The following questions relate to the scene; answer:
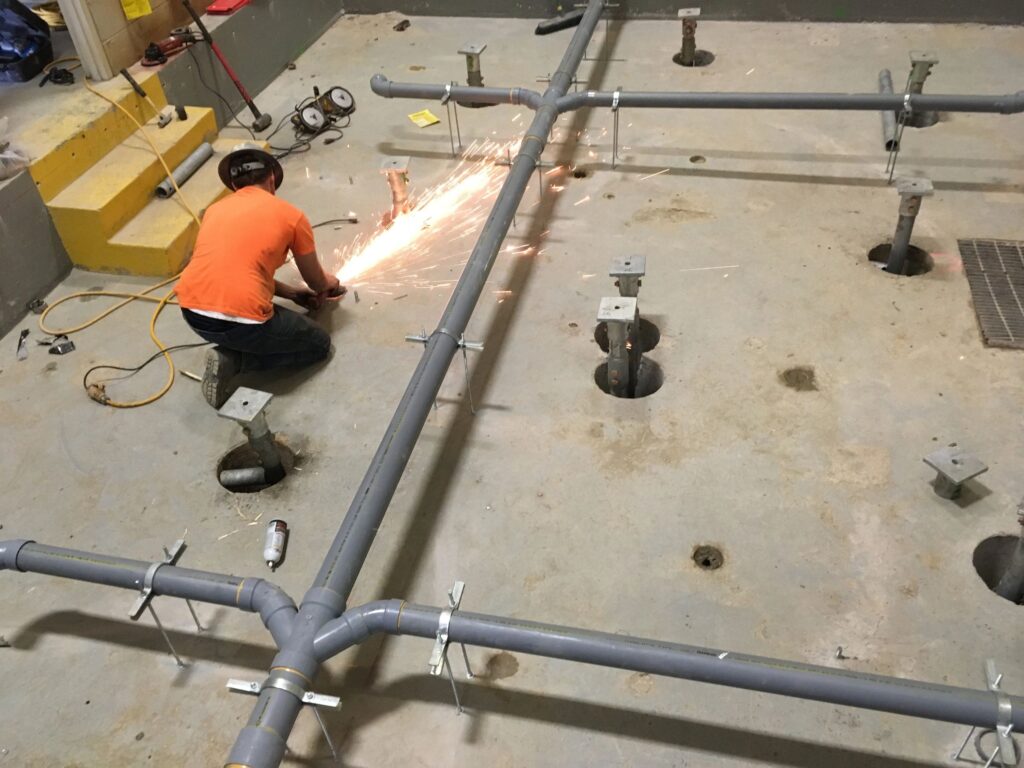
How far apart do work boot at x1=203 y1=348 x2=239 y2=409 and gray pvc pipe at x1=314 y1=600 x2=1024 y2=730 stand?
1.38 m

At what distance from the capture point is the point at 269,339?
3.13m

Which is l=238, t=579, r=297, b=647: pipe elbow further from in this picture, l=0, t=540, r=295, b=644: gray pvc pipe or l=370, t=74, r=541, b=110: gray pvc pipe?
l=370, t=74, r=541, b=110: gray pvc pipe

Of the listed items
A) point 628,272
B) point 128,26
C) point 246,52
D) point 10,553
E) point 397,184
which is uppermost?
point 128,26

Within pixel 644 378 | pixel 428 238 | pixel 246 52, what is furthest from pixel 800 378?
pixel 246 52

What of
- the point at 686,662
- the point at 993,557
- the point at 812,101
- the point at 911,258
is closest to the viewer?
the point at 686,662

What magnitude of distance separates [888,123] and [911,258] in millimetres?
1072

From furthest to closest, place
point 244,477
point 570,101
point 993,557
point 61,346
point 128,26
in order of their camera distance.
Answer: point 128,26
point 570,101
point 61,346
point 244,477
point 993,557

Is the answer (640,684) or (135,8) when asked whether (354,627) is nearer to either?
(640,684)

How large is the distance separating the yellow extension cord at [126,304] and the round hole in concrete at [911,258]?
118 inches

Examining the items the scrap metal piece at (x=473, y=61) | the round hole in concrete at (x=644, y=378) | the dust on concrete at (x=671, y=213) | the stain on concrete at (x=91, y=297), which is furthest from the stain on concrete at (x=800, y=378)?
the stain on concrete at (x=91, y=297)

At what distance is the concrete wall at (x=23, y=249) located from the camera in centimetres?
360

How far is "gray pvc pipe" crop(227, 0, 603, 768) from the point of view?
1860 millimetres

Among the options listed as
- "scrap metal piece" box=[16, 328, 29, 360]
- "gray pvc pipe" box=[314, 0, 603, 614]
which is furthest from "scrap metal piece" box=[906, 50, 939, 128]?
"scrap metal piece" box=[16, 328, 29, 360]

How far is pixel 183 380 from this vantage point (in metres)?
3.32
